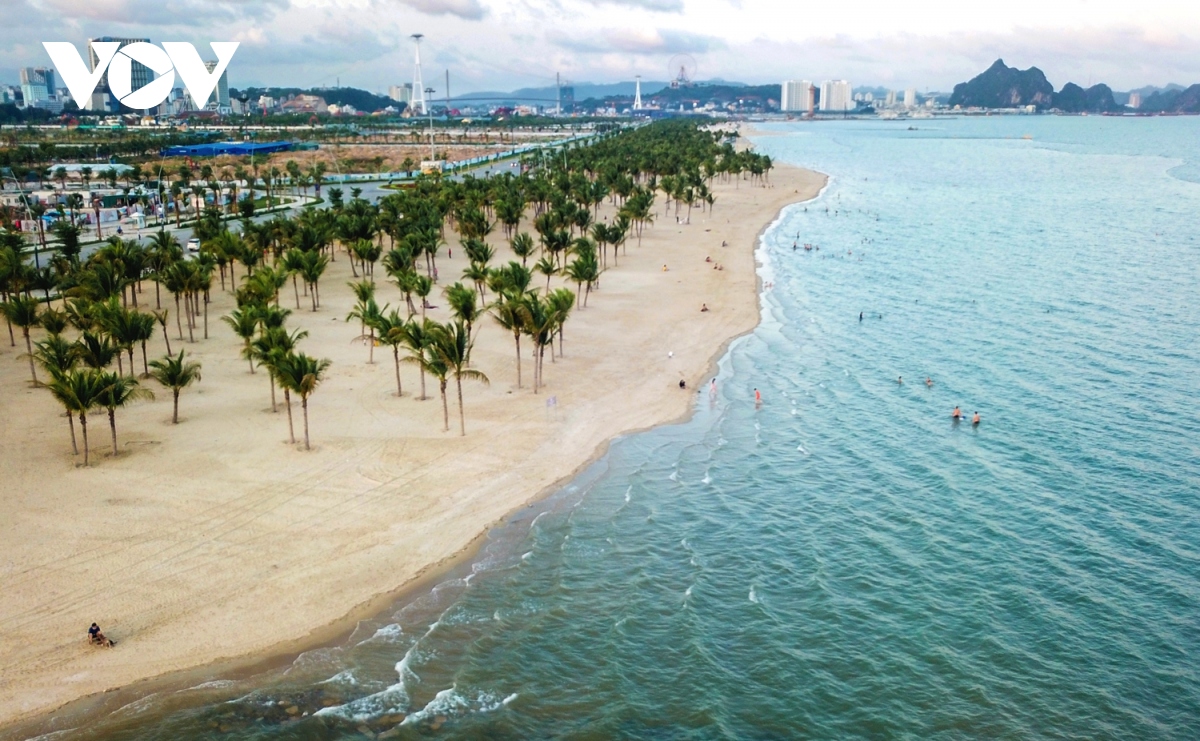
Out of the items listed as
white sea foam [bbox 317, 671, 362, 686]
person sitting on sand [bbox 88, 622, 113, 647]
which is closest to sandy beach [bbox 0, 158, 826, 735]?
person sitting on sand [bbox 88, 622, 113, 647]

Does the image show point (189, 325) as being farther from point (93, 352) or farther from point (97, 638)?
point (97, 638)

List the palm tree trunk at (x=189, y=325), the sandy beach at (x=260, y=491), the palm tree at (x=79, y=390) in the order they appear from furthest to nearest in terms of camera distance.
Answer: the palm tree trunk at (x=189, y=325) → the palm tree at (x=79, y=390) → the sandy beach at (x=260, y=491)

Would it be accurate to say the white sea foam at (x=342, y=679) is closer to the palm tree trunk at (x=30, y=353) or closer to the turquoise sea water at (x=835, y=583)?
the turquoise sea water at (x=835, y=583)

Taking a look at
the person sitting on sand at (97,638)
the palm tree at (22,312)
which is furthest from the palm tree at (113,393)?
the palm tree at (22,312)

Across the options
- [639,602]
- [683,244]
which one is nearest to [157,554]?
[639,602]

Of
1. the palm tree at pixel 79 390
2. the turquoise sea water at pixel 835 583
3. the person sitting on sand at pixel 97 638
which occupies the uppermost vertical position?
the palm tree at pixel 79 390

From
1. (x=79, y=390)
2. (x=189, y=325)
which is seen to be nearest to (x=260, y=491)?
(x=79, y=390)
